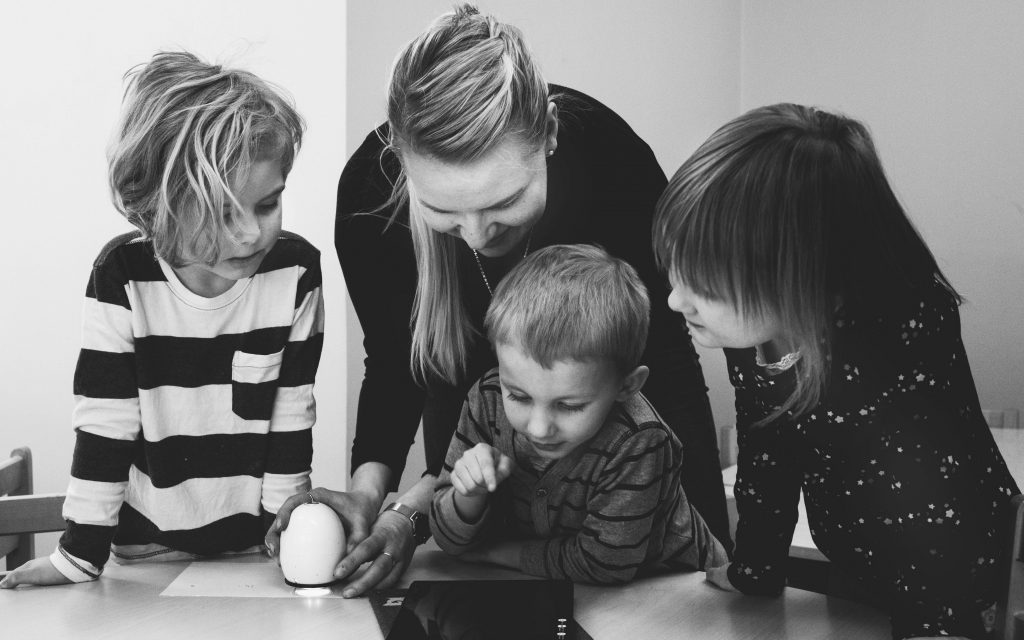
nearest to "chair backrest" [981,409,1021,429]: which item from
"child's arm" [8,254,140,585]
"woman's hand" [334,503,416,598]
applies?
"woman's hand" [334,503,416,598]

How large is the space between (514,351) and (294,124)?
411 millimetres

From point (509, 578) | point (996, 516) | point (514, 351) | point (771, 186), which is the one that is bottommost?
point (509, 578)

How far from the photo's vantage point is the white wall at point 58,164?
1851 millimetres

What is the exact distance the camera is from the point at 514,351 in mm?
1044

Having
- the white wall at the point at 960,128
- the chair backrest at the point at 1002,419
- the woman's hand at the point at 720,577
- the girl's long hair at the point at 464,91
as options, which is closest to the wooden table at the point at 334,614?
the woman's hand at the point at 720,577

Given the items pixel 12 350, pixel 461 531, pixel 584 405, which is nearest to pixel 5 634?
pixel 461 531

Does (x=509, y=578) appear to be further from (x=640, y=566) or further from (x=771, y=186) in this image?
(x=771, y=186)

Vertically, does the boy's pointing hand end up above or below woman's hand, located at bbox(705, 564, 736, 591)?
above

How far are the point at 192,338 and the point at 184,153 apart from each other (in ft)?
0.85

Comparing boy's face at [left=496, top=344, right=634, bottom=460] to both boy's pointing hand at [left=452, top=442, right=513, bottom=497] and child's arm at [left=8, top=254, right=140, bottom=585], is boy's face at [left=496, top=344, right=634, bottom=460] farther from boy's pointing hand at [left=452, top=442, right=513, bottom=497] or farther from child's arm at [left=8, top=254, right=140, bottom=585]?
child's arm at [left=8, top=254, right=140, bottom=585]

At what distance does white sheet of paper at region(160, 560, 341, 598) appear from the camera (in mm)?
1046

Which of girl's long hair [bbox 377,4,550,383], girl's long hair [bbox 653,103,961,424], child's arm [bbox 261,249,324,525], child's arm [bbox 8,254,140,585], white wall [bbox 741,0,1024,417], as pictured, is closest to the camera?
girl's long hair [bbox 653,103,961,424]

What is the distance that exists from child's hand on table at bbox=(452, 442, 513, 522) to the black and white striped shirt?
0.29 meters

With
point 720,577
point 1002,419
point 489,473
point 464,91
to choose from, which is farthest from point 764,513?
point 1002,419
